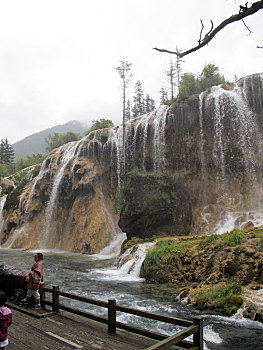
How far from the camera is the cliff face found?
982 inches

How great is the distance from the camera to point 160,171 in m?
29.0

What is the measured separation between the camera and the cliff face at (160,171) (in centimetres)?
2494

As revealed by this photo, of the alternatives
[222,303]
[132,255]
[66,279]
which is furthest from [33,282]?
[132,255]

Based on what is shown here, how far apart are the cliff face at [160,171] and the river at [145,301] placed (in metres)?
7.78

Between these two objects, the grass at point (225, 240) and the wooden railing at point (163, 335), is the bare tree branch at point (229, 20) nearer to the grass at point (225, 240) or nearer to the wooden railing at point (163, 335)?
the wooden railing at point (163, 335)

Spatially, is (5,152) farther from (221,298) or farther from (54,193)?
(221,298)

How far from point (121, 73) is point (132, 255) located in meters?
23.6

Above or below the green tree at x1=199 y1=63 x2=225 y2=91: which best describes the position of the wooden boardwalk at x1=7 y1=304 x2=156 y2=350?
below

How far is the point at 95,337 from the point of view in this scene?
19.0 feet

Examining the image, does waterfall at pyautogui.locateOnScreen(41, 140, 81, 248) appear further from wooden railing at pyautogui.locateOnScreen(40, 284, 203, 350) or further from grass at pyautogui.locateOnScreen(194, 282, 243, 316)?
wooden railing at pyautogui.locateOnScreen(40, 284, 203, 350)

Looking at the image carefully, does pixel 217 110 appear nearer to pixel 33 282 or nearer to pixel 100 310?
pixel 100 310

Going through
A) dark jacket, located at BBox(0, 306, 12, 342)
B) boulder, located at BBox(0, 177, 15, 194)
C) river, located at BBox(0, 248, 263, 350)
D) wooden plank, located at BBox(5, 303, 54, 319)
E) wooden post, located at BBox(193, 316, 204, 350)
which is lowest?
river, located at BBox(0, 248, 263, 350)

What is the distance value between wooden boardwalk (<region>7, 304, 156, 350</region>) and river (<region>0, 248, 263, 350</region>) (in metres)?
2.49

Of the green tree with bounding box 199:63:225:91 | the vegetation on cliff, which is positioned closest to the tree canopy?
the green tree with bounding box 199:63:225:91
